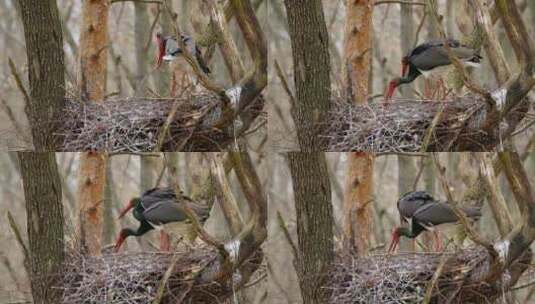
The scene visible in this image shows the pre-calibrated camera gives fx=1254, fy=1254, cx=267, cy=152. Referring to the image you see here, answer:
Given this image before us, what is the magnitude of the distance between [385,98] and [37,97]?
1995 millimetres

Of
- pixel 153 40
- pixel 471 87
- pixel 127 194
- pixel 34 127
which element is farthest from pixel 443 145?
pixel 127 194

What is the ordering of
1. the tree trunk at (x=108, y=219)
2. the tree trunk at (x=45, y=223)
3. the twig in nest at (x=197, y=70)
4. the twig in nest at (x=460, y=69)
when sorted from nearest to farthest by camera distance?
Answer: the twig in nest at (x=197, y=70), the twig in nest at (x=460, y=69), the tree trunk at (x=45, y=223), the tree trunk at (x=108, y=219)

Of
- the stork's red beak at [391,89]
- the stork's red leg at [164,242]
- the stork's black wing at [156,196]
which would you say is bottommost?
the stork's red leg at [164,242]

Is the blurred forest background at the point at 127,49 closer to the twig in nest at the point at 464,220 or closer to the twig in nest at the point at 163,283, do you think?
the twig in nest at the point at 163,283

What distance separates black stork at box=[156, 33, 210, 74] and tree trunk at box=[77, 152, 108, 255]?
683mm

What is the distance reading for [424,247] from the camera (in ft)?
24.5

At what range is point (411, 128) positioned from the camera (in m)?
7.05

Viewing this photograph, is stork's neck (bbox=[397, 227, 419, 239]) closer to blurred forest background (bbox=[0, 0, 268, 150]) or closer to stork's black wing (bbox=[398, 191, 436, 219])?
stork's black wing (bbox=[398, 191, 436, 219])

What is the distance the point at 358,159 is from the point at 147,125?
1242 millimetres

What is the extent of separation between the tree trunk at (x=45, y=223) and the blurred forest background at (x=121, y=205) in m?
0.09

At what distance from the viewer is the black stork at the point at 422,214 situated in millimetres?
7305

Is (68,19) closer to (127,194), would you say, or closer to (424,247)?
(127,194)

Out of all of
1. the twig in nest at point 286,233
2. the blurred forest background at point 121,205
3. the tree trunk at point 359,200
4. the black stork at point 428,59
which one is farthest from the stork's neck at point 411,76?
the twig in nest at point 286,233

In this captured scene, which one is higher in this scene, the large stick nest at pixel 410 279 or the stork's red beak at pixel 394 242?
the stork's red beak at pixel 394 242
